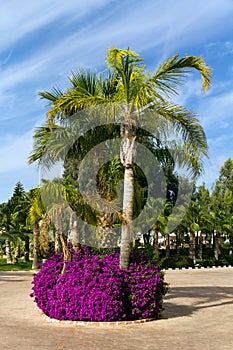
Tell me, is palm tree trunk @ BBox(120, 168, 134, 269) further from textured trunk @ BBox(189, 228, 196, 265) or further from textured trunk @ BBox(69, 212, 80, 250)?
textured trunk @ BBox(189, 228, 196, 265)

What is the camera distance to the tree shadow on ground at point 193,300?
458 inches

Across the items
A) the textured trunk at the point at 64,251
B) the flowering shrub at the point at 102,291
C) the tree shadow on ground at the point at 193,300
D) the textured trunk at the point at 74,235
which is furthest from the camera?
the tree shadow on ground at the point at 193,300

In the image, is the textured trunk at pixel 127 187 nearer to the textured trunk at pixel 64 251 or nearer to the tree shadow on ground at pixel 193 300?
the textured trunk at pixel 64 251

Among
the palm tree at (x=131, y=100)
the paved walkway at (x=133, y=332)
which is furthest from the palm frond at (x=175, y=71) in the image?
the paved walkway at (x=133, y=332)

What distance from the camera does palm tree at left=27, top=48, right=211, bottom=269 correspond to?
1043 cm

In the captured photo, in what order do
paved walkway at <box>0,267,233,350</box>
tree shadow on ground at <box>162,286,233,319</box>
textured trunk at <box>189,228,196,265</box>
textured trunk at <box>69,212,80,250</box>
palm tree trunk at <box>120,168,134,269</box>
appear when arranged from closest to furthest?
paved walkway at <box>0,267,233,350</box>, palm tree trunk at <box>120,168,134,269</box>, textured trunk at <box>69,212,80,250</box>, tree shadow on ground at <box>162,286,233,319</box>, textured trunk at <box>189,228,196,265</box>

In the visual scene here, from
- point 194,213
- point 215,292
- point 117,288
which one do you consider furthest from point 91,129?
point 194,213

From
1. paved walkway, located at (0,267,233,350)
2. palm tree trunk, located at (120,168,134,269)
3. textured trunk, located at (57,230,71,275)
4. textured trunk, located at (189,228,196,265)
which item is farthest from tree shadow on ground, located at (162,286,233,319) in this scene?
textured trunk, located at (189,228,196,265)

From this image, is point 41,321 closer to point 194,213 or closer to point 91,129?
point 91,129

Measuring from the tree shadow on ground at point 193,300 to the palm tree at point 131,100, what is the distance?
2496 millimetres

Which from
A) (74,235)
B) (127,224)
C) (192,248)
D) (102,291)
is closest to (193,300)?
(74,235)

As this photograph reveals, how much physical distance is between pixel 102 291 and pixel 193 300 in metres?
5.31

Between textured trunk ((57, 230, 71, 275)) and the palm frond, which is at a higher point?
the palm frond

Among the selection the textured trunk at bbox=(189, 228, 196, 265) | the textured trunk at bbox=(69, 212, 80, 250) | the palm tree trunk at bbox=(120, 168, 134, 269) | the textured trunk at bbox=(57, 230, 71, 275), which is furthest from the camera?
the textured trunk at bbox=(189, 228, 196, 265)
